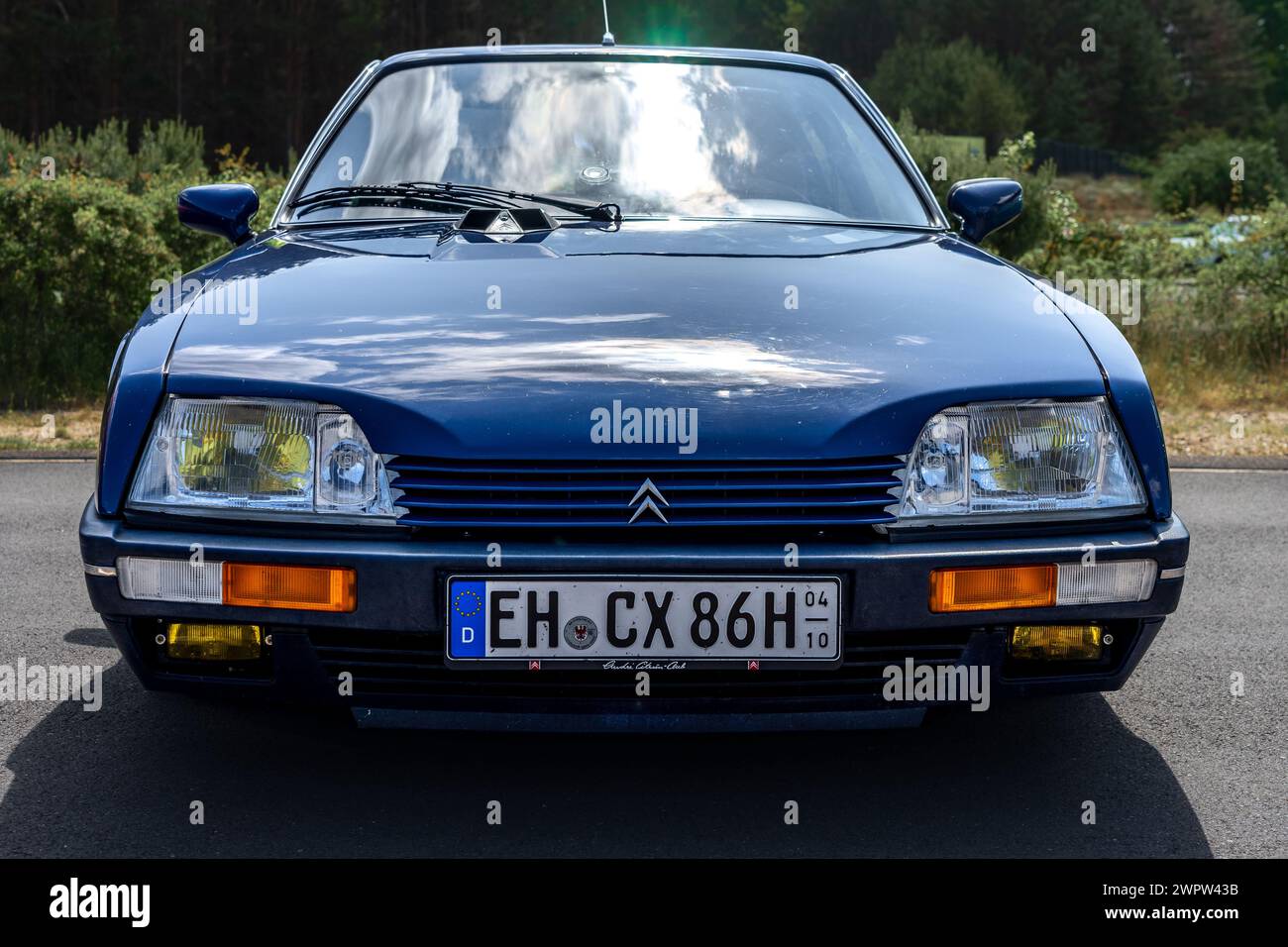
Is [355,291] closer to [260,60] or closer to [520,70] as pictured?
[520,70]

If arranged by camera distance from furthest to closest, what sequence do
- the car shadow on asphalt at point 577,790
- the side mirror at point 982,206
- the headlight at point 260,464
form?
the side mirror at point 982,206 < the car shadow on asphalt at point 577,790 < the headlight at point 260,464

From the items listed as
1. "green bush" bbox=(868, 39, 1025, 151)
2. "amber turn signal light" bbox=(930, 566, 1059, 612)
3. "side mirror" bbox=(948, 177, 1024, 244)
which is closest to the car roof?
"side mirror" bbox=(948, 177, 1024, 244)

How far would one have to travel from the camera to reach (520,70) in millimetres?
4008

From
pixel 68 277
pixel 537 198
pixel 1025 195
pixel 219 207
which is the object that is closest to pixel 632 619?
pixel 537 198

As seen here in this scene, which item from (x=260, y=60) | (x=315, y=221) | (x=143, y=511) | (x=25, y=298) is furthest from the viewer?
(x=260, y=60)

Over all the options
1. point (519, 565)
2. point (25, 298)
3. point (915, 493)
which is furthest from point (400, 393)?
point (25, 298)

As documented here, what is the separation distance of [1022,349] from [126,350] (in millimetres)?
1684

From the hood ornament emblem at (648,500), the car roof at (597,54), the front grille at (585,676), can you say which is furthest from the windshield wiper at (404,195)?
the front grille at (585,676)

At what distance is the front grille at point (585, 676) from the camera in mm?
2525

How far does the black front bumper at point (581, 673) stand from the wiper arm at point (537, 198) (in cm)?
119

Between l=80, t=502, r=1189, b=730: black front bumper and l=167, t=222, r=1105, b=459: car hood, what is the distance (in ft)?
0.58

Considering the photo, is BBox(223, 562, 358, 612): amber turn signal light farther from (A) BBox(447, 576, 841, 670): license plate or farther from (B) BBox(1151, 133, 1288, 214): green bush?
(B) BBox(1151, 133, 1288, 214): green bush

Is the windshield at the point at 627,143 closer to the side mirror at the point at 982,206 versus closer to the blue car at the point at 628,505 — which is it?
the side mirror at the point at 982,206

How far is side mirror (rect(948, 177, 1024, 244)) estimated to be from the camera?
13.1 feet
